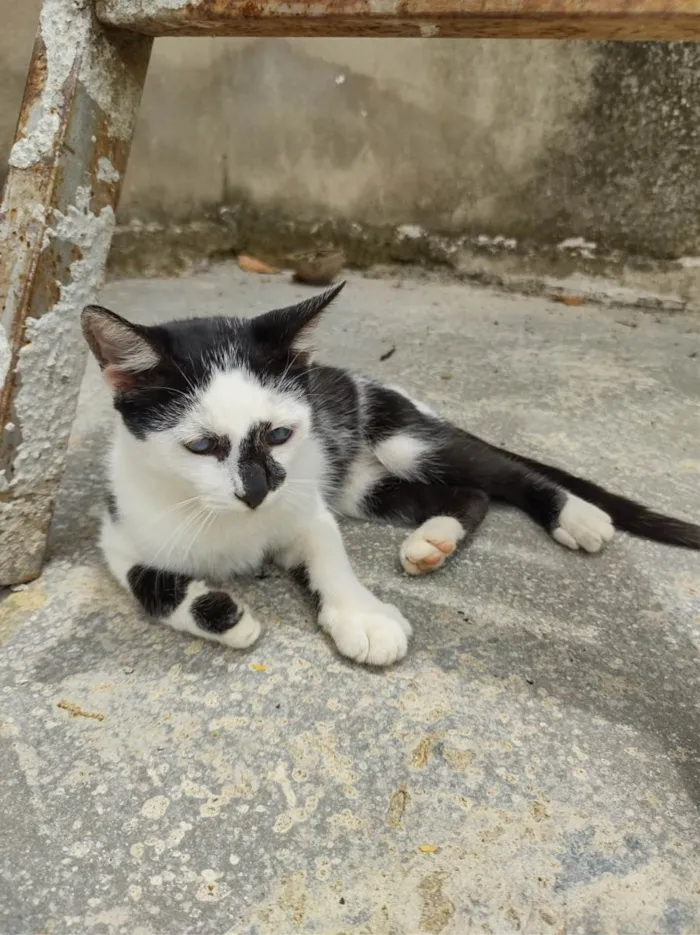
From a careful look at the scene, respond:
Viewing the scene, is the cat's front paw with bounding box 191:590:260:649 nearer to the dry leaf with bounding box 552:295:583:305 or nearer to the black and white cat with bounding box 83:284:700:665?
the black and white cat with bounding box 83:284:700:665

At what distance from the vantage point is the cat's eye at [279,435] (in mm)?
1154

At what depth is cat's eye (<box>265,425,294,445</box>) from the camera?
1.15 m

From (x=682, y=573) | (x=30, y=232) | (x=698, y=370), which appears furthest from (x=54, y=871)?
(x=698, y=370)

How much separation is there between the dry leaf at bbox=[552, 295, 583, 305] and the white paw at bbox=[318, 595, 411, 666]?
7.32ft

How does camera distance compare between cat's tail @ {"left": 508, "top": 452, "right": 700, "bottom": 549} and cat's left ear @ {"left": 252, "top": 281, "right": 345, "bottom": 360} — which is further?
cat's tail @ {"left": 508, "top": 452, "right": 700, "bottom": 549}

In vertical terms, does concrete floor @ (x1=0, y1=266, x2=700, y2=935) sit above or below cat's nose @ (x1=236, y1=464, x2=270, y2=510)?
below

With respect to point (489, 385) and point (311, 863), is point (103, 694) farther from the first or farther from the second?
point (489, 385)

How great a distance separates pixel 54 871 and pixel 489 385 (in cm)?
179

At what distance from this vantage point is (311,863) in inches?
35.6

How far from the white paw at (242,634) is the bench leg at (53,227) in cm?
49

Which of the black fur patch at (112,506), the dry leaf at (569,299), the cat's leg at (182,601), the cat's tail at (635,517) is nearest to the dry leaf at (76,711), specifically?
the cat's leg at (182,601)

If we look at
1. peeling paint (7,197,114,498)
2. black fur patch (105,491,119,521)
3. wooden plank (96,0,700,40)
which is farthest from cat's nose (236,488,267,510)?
wooden plank (96,0,700,40)

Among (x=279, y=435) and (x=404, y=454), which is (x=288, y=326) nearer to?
(x=279, y=435)

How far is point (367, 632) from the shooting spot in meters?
1.19
